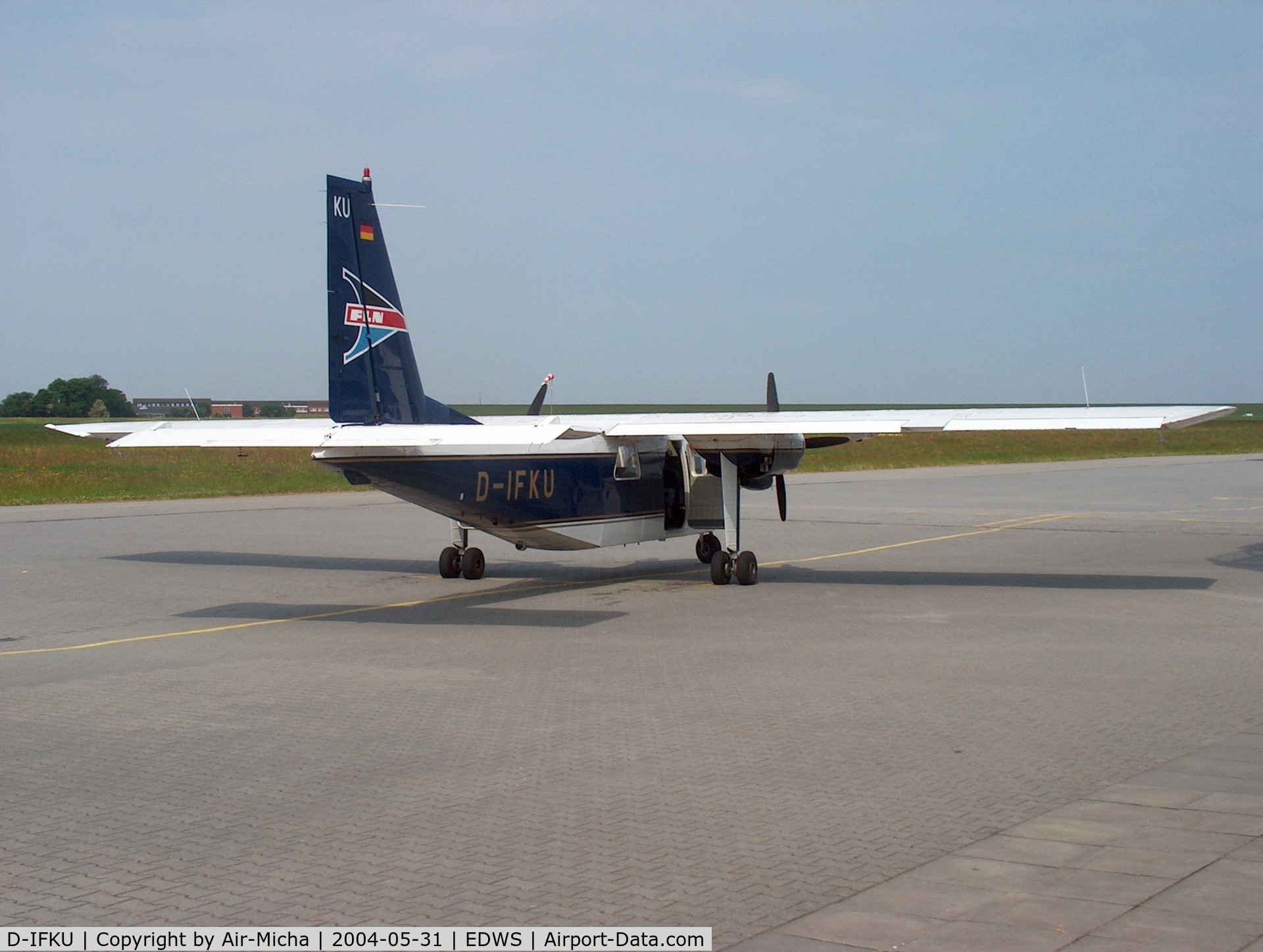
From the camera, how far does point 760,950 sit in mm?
5082

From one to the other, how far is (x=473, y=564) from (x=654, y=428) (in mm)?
3746

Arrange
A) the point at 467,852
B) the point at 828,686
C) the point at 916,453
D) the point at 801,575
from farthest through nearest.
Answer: the point at 916,453 → the point at 801,575 → the point at 828,686 → the point at 467,852

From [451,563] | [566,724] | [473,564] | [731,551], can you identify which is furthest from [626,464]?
[566,724]

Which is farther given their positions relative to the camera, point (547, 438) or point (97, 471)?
point (97, 471)

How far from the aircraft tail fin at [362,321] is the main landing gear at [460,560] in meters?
2.30

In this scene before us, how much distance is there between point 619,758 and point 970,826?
2516 mm

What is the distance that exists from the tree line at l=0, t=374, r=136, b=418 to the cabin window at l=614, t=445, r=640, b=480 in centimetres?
10594

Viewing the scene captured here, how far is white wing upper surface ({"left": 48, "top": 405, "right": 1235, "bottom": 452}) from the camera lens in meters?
14.2

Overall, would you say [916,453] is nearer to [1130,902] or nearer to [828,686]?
[828,686]

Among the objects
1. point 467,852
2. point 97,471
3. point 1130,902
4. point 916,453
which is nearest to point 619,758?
point 467,852

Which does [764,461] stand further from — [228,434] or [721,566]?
[228,434]

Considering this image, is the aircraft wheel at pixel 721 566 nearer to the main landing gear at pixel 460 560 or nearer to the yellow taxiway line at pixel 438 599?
the yellow taxiway line at pixel 438 599

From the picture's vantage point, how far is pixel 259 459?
5594 centimetres

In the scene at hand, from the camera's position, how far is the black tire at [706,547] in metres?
20.3
